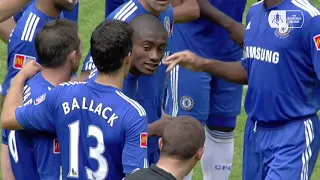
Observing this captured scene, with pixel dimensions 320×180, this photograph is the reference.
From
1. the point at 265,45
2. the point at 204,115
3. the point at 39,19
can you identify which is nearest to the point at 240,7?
the point at 204,115

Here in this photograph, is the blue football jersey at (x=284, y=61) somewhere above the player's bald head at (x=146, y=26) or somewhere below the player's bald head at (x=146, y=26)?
below

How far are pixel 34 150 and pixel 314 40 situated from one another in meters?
2.03

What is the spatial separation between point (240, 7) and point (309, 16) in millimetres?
1788

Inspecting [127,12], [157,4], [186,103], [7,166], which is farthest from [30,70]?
[186,103]

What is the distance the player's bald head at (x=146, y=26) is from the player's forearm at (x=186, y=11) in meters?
0.94

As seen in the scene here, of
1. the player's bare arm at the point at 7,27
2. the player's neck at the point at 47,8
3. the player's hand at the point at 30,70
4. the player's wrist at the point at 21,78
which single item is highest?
the player's neck at the point at 47,8

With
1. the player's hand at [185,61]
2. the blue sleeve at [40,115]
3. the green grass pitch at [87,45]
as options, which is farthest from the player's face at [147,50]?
the green grass pitch at [87,45]

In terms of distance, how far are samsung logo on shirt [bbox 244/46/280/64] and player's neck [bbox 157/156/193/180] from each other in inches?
67.1

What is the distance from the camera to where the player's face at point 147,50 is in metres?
6.20

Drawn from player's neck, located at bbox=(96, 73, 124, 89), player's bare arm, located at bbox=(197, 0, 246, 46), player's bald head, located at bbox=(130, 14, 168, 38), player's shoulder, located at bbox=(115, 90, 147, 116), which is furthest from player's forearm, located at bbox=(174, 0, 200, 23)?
player's shoulder, located at bbox=(115, 90, 147, 116)

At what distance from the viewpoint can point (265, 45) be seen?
668cm

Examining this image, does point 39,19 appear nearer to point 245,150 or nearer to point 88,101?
point 88,101

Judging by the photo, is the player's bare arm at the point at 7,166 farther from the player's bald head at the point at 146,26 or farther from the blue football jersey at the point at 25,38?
the player's bald head at the point at 146,26

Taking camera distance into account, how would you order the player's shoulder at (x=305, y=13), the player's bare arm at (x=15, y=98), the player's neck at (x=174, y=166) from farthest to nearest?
the player's shoulder at (x=305, y=13)
the player's bare arm at (x=15, y=98)
the player's neck at (x=174, y=166)
